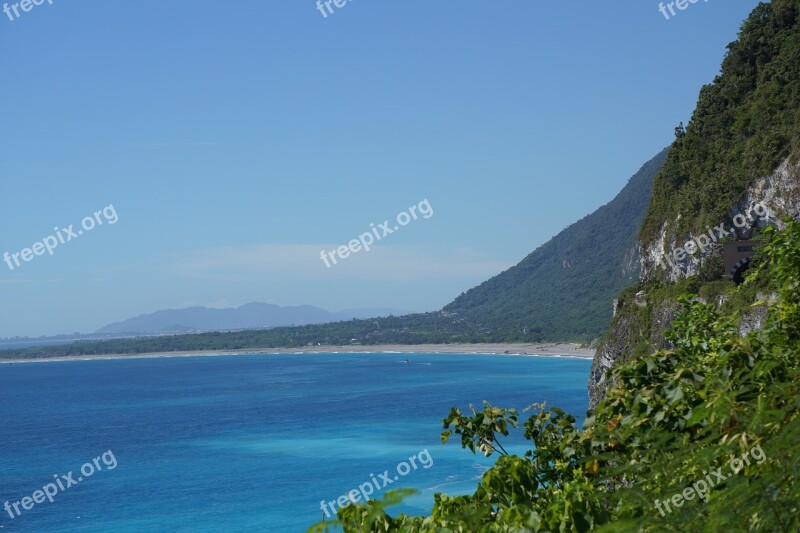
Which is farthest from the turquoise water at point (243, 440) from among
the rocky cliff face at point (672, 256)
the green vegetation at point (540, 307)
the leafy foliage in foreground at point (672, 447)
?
the green vegetation at point (540, 307)

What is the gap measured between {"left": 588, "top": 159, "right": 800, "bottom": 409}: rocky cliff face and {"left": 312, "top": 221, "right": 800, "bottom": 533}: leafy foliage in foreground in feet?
82.8

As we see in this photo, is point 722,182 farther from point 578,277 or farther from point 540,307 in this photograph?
point 540,307

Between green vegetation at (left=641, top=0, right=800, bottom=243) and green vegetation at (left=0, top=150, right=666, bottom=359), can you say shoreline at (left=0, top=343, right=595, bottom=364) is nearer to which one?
green vegetation at (left=0, top=150, right=666, bottom=359)

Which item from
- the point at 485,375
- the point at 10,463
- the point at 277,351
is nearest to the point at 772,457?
the point at 10,463

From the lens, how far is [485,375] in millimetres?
91375

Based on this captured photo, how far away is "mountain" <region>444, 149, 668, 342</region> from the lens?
133m

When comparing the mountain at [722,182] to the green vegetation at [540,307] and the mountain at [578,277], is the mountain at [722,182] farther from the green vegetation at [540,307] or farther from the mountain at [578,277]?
the mountain at [578,277]

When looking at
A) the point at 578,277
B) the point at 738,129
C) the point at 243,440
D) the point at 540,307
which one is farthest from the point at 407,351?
the point at 738,129

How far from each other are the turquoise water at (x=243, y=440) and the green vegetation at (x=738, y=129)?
1447 cm

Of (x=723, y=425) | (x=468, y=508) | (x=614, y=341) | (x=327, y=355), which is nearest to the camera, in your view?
(x=723, y=425)

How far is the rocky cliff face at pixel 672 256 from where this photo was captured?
33.5m

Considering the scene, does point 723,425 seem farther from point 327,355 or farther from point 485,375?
point 327,355

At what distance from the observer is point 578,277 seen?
15438cm

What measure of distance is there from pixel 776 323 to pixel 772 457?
10.4ft
